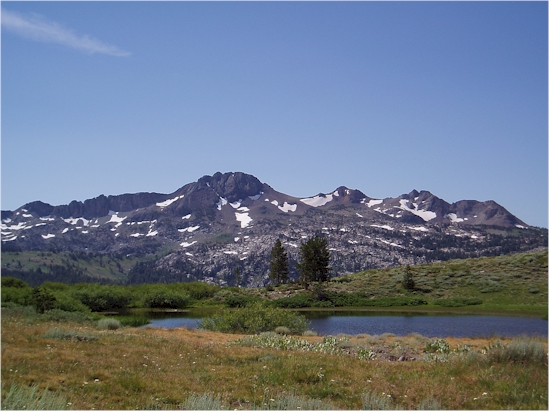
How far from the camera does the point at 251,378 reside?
43.1 ft

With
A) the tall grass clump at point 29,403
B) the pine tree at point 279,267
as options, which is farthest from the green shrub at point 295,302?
the tall grass clump at point 29,403

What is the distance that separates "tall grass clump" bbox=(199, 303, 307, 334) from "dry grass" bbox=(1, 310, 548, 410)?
16704mm

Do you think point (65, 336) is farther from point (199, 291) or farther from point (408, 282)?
point (199, 291)

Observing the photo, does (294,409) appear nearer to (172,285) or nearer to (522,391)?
(522,391)

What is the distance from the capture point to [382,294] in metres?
72.0

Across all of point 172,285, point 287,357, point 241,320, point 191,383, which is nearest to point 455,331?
point 241,320

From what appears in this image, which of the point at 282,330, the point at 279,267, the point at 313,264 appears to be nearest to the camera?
the point at 282,330

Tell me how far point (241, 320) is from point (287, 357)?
64.3ft

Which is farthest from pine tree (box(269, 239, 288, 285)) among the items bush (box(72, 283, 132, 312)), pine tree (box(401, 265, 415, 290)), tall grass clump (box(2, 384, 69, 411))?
tall grass clump (box(2, 384, 69, 411))

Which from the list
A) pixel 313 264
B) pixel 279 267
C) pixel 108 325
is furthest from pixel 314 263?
pixel 108 325

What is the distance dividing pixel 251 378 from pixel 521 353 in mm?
8727

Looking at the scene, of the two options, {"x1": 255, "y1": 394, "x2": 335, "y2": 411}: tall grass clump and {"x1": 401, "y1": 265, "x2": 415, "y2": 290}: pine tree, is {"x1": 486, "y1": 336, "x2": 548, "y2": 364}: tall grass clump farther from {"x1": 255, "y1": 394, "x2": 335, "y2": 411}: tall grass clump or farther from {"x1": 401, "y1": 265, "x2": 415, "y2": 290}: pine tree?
{"x1": 401, "y1": 265, "x2": 415, "y2": 290}: pine tree

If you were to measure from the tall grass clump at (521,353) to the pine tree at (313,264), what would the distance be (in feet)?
233

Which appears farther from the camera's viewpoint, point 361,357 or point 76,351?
point 361,357
